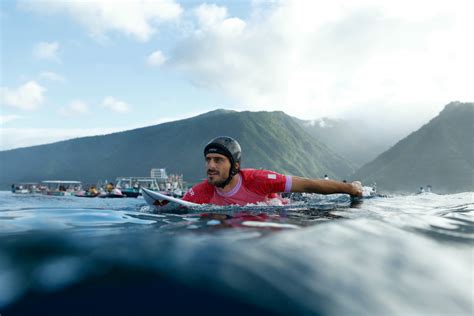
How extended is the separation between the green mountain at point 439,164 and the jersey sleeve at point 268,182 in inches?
6814

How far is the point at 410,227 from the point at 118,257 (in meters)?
3.17

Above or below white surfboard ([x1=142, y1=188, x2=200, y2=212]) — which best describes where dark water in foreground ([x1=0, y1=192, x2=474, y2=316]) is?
below

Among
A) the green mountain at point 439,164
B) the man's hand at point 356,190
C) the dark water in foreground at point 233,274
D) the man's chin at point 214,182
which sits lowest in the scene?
the dark water in foreground at point 233,274

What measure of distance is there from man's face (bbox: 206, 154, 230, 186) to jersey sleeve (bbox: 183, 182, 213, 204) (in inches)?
25.5

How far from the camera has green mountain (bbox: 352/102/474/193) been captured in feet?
554

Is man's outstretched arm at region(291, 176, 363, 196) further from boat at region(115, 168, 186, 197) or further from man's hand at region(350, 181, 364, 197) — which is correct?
boat at region(115, 168, 186, 197)

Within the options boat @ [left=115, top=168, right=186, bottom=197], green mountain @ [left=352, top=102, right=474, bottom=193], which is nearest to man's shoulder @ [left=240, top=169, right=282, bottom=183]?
boat @ [left=115, top=168, right=186, bottom=197]

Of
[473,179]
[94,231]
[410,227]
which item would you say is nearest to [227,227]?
[94,231]

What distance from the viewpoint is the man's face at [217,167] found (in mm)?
8953

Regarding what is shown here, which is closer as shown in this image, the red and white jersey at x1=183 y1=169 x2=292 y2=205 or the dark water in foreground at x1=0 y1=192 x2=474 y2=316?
Answer: the dark water in foreground at x1=0 y1=192 x2=474 y2=316

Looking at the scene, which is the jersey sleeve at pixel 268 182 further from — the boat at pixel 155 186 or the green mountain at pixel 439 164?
the green mountain at pixel 439 164

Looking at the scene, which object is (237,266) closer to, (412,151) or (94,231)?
(94,231)

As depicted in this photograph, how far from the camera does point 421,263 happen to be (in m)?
2.85

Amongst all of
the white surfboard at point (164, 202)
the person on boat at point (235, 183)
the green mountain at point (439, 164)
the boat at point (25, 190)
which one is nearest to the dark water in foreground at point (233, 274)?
the white surfboard at point (164, 202)
